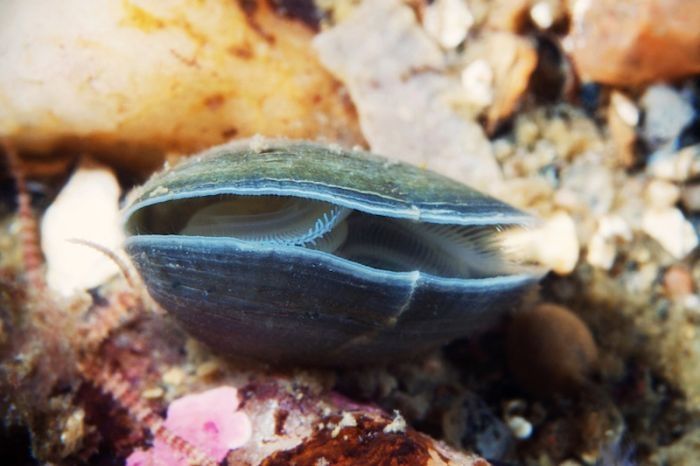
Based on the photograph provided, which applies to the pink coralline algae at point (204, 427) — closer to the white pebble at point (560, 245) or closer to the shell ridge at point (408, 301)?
the shell ridge at point (408, 301)

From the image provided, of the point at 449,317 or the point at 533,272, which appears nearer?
the point at 449,317

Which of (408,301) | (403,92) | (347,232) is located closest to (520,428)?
(408,301)

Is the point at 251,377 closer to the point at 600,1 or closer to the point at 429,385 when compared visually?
the point at 429,385

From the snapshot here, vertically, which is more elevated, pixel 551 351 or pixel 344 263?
pixel 344 263

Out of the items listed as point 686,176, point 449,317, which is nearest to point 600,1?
point 686,176

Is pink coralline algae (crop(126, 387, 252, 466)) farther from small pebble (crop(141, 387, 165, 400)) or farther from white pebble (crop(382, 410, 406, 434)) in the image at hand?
white pebble (crop(382, 410, 406, 434))

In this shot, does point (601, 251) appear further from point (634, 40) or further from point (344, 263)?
point (344, 263)

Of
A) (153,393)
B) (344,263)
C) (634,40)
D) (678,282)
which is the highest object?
(634,40)
